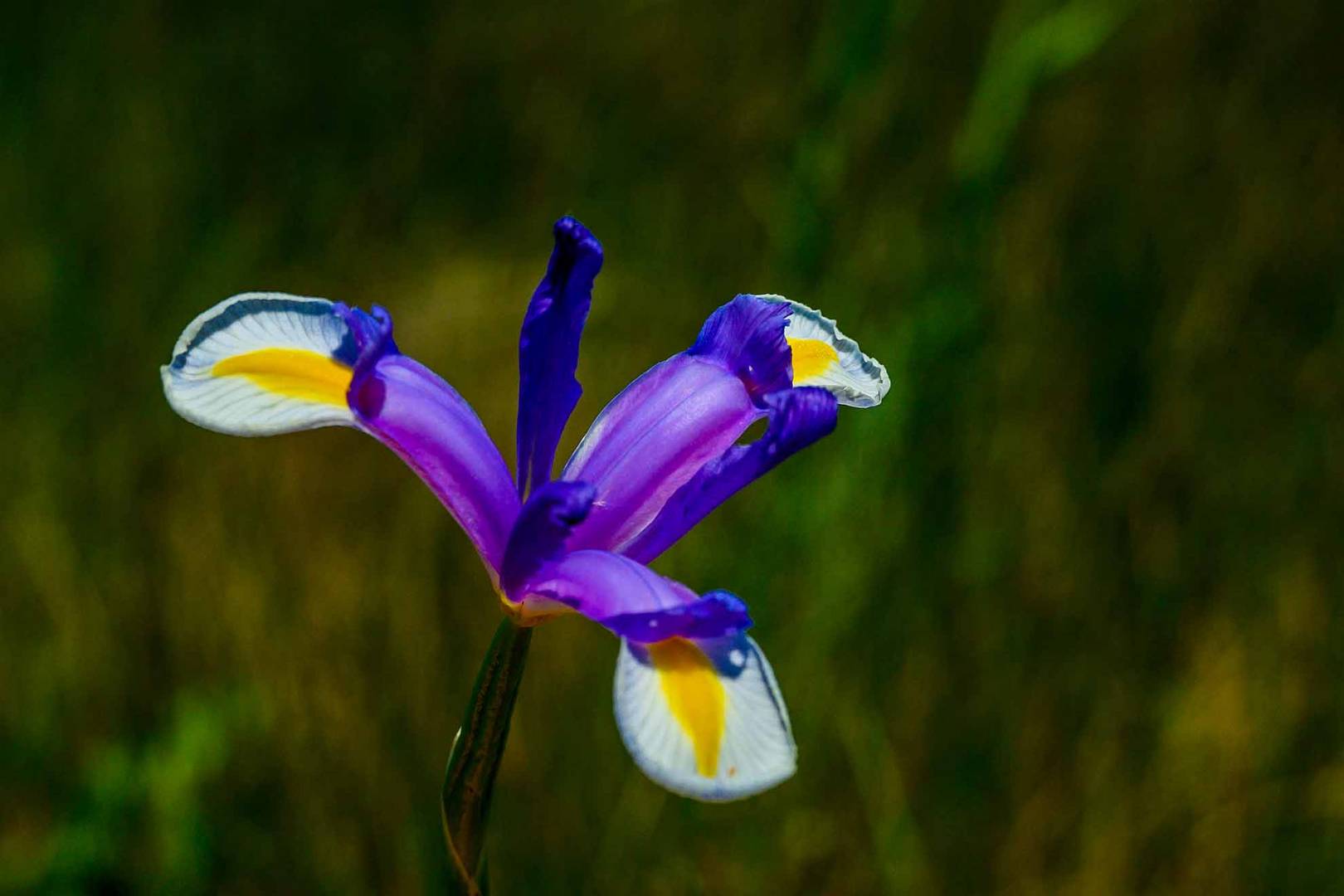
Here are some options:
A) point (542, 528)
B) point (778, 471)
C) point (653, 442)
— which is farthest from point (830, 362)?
point (778, 471)

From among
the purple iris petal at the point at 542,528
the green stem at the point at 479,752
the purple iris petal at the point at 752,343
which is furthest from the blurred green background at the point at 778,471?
the purple iris petal at the point at 752,343

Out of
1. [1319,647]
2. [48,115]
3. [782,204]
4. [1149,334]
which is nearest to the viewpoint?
[782,204]

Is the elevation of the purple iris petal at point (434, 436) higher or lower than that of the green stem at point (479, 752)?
higher

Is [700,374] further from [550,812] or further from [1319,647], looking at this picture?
[1319,647]

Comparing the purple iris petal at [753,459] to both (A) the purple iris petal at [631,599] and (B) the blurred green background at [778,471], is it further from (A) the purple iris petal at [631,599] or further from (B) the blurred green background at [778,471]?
(B) the blurred green background at [778,471]

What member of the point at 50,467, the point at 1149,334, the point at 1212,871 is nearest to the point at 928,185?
the point at 1149,334

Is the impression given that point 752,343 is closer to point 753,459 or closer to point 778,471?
point 753,459

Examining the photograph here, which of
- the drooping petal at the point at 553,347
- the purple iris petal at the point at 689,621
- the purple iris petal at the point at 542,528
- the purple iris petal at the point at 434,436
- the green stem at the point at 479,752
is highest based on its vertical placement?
the drooping petal at the point at 553,347
